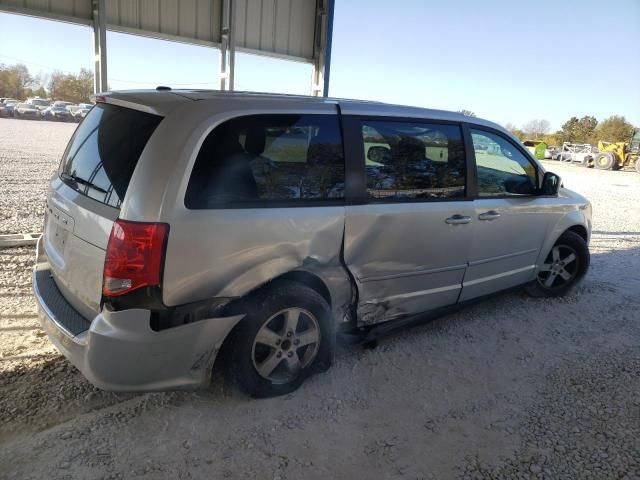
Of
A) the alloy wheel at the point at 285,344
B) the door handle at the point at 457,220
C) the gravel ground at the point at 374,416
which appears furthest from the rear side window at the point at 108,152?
the door handle at the point at 457,220

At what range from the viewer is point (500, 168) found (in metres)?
4.28

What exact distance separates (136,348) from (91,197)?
0.89 metres

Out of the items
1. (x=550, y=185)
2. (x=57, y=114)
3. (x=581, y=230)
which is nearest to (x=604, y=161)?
(x=581, y=230)

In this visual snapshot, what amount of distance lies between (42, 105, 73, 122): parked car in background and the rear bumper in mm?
44950

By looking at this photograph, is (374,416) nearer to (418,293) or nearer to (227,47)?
(418,293)

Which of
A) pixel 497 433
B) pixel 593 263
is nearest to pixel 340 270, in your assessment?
pixel 497 433

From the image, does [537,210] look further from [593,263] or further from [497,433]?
[593,263]

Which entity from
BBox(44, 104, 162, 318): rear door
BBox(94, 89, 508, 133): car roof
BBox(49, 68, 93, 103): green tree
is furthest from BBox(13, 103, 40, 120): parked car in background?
BBox(94, 89, 508, 133): car roof

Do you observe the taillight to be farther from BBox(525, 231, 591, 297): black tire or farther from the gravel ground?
BBox(525, 231, 591, 297): black tire

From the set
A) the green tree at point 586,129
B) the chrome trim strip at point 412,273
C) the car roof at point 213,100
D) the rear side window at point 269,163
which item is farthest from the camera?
the green tree at point 586,129

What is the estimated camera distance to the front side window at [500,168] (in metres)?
4.01

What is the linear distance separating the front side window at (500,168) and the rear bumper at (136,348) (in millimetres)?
2437

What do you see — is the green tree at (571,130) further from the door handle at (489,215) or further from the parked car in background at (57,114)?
the door handle at (489,215)

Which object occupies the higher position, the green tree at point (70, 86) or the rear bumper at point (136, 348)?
the green tree at point (70, 86)
